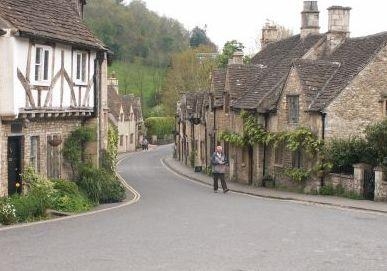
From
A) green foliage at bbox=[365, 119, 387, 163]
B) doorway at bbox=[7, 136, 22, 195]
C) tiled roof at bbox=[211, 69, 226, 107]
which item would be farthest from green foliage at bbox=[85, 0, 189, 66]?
doorway at bbox=[7, 136, 22, 195]

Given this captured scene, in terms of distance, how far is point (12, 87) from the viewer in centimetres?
2150

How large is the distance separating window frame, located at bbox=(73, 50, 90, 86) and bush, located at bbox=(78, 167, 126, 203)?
362 cm

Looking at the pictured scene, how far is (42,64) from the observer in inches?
940

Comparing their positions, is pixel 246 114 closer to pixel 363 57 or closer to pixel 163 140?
pixel 363 57

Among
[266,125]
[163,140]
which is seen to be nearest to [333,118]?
[266,125]

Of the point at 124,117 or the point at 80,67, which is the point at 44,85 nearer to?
the point at 80,67

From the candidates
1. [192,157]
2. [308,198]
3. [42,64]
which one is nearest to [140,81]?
[192,157]

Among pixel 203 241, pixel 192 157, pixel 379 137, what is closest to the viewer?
pixel 203 241

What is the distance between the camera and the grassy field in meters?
127

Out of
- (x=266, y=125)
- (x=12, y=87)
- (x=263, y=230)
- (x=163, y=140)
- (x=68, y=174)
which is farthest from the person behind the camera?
(x=163, y=140)

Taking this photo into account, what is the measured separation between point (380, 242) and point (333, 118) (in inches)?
658

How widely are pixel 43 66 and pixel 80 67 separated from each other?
11.9 ft

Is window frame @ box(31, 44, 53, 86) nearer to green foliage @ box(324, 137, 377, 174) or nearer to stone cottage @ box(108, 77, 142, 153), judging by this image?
green foliage @ box(324, 137, 377, 174)

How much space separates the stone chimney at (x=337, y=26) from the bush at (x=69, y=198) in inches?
815
